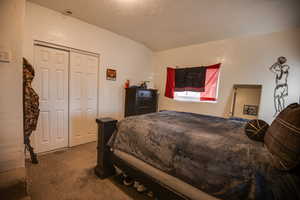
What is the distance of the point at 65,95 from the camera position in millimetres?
2553

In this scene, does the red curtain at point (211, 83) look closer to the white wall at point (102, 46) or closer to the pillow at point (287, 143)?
the white wall at point (102, 46)

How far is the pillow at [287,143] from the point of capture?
0.75 m

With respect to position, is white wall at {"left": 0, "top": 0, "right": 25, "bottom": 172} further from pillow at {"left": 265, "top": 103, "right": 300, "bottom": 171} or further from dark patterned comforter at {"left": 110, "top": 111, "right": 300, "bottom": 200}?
pillow at {"left": 265, "top": 103, "right": 300, "bottom": 171}

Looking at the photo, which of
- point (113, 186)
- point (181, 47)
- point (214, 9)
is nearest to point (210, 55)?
point (181, 47)

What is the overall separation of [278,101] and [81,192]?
3.40 meters

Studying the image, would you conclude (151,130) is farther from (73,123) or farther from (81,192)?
(73,123)

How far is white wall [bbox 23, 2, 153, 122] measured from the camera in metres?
2.13

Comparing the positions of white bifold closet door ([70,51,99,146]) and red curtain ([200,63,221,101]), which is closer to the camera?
white bifold closet door ([70,51,99,146])

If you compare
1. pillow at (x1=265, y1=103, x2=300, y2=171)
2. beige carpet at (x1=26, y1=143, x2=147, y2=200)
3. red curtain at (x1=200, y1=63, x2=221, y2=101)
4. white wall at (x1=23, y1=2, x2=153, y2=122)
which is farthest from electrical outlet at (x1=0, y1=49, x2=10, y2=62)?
red curtain at (x1=200, y1=63, x2=221, y2=101)

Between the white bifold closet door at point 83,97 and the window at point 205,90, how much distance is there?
200 centimetres

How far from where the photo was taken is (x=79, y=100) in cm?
274

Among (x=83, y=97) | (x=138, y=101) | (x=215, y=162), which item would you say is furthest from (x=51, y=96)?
(x=215, y=162)

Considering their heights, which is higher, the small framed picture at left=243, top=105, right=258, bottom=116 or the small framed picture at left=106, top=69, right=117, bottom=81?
the small framed picture at left=106, top=69, right=117, bottom=81

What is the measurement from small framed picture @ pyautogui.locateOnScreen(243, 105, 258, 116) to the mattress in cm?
231
